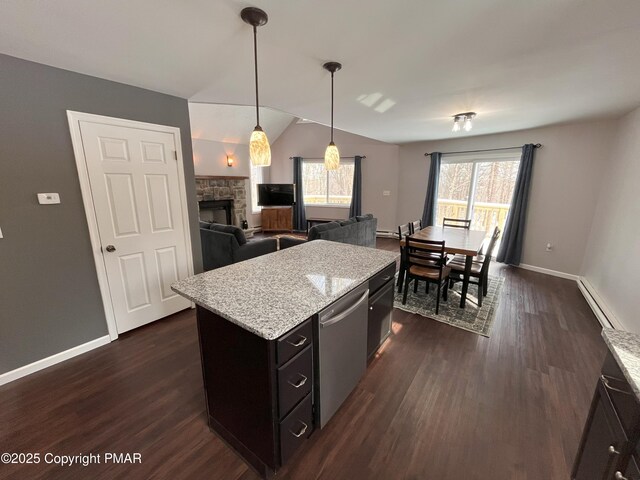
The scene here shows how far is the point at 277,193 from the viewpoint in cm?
748

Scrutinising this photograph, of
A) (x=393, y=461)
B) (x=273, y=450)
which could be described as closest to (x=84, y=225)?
Answer: (x=273, y=450)

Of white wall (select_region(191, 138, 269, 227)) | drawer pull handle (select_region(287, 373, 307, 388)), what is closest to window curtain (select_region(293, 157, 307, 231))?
white wall (select_region(191, 138, 269, 227))

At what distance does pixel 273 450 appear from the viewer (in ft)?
4.10

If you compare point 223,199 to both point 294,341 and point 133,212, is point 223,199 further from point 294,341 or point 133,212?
point 294,341

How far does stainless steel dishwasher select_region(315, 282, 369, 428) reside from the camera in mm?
1402

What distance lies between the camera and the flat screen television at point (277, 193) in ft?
24.5

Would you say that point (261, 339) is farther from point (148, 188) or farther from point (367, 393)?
point (148, 188)

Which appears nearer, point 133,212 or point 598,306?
point 133,212

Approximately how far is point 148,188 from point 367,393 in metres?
2.74

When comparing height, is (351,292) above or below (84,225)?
below

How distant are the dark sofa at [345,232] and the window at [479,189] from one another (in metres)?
1.93

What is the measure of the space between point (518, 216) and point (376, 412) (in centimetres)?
451

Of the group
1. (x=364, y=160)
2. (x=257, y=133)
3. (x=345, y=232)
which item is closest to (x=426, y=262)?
(x=345, y=232)

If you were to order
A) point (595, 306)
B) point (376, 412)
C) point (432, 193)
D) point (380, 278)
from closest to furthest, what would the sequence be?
point (376, 412), point (380, 278), point (595, 306), point (432, 193)
